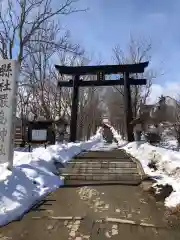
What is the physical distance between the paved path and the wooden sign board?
2.04m

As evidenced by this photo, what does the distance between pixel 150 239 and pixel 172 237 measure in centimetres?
39

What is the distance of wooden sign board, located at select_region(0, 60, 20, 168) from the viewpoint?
8320mm

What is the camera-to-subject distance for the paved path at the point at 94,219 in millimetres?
4641

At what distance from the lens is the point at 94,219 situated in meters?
5.38

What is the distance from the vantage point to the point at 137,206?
6363mm

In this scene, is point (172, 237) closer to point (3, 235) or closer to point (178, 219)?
point (178, 219)

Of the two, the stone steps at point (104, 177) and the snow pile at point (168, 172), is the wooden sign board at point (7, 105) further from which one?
the snow pile at point (168, 172)

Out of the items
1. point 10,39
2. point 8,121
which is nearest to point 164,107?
point 10,39

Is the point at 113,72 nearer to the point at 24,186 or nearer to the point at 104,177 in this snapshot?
the point at 104,177

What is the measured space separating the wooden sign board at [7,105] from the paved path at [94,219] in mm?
2044

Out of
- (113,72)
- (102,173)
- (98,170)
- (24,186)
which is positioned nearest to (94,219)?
(24,186)

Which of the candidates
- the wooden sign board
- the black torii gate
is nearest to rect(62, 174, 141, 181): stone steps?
the wooden sign board

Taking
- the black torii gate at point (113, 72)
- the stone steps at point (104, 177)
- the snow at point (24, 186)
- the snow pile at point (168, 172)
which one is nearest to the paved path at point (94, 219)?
the snow at point (24, 186)

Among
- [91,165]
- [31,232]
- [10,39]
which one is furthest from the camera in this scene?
[10,39]
